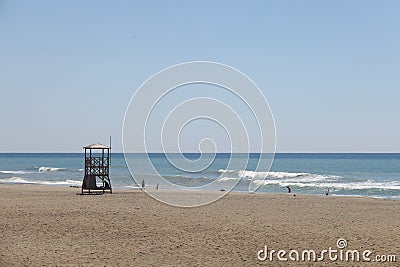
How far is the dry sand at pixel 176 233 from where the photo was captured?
1079 cm

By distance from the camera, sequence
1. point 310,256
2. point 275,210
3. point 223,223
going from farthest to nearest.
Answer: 1. point 275,210
2. point 223,223
3. point 310,256

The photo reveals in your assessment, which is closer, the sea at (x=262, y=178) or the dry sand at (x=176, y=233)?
the dry sand at (x=176, y=233)

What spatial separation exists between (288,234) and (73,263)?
562 cm

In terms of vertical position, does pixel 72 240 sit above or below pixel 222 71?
below

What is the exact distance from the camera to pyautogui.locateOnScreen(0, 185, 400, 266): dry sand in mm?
10789

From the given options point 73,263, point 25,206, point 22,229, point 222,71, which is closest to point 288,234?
point 222,71

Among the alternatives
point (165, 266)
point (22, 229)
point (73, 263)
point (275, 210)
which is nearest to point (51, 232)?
point (22, 229)

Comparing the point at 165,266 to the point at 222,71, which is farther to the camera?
the point at 222,71

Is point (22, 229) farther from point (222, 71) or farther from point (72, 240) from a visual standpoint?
point (222, 71)

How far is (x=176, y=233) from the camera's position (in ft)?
45.0

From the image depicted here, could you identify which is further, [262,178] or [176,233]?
[262,178]

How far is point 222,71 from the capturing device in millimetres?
14367

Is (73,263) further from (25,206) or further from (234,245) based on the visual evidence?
(25,206)

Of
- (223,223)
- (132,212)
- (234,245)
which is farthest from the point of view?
(132,212)
